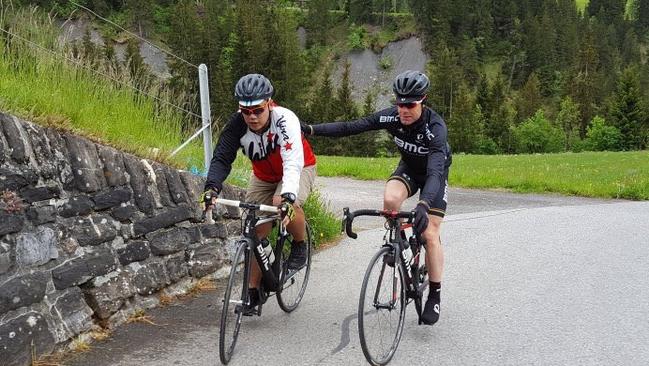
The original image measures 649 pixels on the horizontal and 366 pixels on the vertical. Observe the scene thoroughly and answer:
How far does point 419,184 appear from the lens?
5.70 m

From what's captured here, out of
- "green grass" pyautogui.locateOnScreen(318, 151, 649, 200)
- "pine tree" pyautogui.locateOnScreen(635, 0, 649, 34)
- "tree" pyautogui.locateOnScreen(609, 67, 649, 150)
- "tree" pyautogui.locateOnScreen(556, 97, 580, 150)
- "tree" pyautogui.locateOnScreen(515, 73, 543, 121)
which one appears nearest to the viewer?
"green grass" pyautogui.locateOnScreen(318, 151, 649, 200)

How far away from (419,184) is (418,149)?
451 millimetres

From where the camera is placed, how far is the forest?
182 ft

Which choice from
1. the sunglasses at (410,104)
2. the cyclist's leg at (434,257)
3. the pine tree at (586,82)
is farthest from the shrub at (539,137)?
the sunglasses at (410,104)

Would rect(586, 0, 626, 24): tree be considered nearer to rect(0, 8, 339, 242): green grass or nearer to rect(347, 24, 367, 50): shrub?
rect(347, 24, 367, 50): shrub

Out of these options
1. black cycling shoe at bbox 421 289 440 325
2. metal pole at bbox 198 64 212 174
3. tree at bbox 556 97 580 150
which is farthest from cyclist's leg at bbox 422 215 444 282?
tree at bbox 556 97 580 150

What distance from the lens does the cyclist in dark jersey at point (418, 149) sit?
5035mm

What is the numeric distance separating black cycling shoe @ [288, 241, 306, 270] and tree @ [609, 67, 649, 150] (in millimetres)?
70924

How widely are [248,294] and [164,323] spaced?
1.00m

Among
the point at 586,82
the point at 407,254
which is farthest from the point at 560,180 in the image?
the point at 586,82

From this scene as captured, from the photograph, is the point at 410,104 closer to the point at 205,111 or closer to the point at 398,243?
the point at 398,243

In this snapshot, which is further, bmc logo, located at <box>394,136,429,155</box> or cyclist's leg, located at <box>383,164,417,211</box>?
bmc logo, located at <box>394,136,429,155</box>

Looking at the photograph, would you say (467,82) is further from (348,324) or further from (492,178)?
(348,324)

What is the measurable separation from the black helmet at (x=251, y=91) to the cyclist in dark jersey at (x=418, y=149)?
0.85 metres
